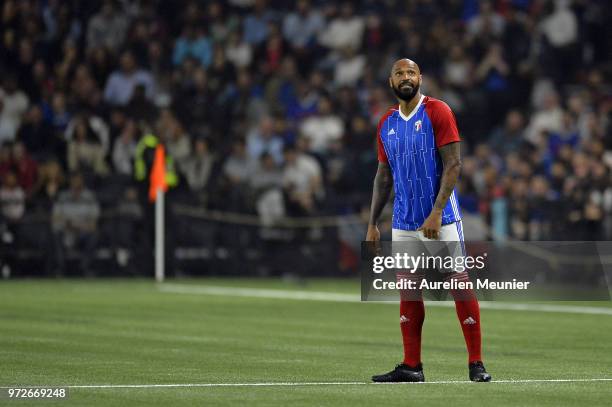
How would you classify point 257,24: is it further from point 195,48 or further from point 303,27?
point 195,48

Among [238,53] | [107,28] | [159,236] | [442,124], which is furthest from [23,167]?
[442,124]

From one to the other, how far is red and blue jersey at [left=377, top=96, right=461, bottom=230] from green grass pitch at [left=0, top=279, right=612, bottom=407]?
3.95 ft

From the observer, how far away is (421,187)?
1043 centimetres

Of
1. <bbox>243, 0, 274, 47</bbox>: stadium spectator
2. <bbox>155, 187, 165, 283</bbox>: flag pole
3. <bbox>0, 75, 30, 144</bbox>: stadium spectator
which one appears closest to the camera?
<bbox>155, 187, 165, 283</bbox>: flag pole

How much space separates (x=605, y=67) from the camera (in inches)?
1213

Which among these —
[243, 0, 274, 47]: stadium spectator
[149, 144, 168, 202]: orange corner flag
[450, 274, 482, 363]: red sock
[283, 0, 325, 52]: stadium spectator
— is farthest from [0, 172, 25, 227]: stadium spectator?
[450, 274, 482, 363]: red sock

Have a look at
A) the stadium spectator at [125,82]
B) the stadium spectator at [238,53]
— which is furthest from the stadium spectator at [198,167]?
the stadium spectator at [238,53]

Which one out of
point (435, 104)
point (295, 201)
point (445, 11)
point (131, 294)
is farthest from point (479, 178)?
point (435, 104)

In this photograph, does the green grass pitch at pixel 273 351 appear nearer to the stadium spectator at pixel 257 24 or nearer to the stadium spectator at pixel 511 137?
the stadium spectator at pixel 511 137

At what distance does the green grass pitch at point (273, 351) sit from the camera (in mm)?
9773

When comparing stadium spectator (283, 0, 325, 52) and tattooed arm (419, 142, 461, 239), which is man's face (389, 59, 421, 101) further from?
stadium spectator (283, 0, 325, 52)

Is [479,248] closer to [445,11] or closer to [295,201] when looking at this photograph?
[295,201]

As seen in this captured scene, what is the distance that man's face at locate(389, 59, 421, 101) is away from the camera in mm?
10336

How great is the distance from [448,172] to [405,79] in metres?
0.72
